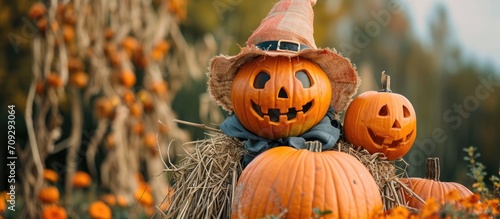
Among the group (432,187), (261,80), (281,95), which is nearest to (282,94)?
(281,95)

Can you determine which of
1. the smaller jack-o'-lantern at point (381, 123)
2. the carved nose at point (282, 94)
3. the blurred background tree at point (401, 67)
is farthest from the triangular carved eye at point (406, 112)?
the blurred background tree at point (401, 67)

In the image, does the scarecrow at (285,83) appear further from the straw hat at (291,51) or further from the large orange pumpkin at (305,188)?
the large orange pumpkin at (305,188)

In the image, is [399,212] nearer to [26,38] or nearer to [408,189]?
[408,189]

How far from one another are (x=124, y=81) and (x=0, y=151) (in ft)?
5.65

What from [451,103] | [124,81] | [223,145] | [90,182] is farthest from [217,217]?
[451,103]

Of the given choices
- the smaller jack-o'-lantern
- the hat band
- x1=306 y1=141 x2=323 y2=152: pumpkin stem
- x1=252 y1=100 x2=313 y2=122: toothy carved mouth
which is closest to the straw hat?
the hat band

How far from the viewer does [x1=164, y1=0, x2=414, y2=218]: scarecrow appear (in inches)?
122

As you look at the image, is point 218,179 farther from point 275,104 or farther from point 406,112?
point 406,112

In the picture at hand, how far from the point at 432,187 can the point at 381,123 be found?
14.9 inches

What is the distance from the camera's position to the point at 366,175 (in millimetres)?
2877

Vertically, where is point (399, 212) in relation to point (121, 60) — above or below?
below

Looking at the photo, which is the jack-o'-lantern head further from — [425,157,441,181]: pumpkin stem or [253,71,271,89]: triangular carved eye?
[425,157,441,181]: pumpkin stem

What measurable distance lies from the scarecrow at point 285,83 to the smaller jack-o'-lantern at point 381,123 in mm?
92

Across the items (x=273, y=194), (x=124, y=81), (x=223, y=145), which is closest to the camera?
(x=273, y=194)
